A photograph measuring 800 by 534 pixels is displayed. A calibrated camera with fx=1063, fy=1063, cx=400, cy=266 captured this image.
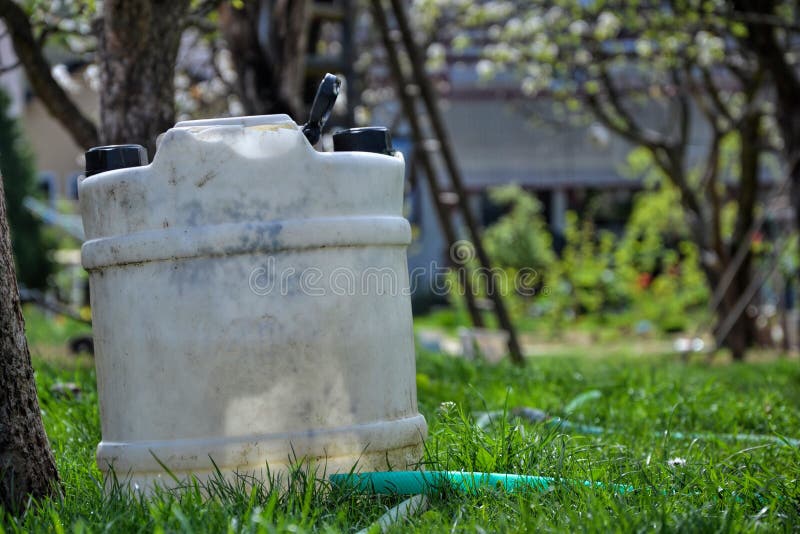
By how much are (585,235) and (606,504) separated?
15516 mm

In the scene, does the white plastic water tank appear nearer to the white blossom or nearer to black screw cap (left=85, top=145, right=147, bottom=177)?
black screw cap (left=85, top=145, right=147, bottom=177)

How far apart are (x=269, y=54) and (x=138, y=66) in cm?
256

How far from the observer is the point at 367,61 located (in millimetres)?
14594

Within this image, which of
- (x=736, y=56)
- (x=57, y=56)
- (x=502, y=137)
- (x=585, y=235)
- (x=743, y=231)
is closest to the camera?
(x=743, y=231)

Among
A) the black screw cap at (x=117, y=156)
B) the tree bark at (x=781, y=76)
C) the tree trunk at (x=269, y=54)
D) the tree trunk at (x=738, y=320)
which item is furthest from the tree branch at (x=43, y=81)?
the tree trunk at (x=738, y=320)

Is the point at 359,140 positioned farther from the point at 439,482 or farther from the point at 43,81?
the point at 43,81

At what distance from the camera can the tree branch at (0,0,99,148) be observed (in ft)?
16.8

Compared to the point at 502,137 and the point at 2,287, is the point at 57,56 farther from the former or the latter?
the point at 2,287

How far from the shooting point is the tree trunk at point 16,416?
2.47 m

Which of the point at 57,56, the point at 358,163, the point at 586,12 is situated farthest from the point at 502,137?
the point at 358,163

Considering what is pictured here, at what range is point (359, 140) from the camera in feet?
8.80

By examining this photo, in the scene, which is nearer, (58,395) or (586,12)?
(58,395)

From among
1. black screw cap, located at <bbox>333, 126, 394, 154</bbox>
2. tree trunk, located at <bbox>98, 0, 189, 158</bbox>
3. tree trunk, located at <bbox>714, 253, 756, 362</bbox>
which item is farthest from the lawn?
tree trunk, located at <bbox>714, 253, 756, 362</bbox>

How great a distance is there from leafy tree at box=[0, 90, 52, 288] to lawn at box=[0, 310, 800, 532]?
12.5m
